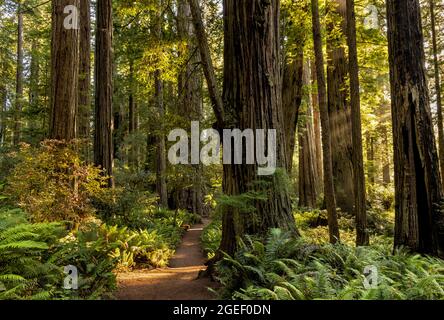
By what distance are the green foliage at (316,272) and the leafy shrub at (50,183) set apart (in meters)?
3.46

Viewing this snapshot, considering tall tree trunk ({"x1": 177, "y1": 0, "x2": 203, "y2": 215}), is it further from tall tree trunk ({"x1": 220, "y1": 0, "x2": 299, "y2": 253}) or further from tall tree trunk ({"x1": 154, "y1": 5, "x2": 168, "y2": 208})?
tall tree trunk ({"x1": 220, "y1": 0, "x2": 299, "y2": 253})

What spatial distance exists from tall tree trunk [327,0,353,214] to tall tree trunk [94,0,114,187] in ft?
25.5

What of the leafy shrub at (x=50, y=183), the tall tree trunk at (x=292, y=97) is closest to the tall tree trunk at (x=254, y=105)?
the leafy shrub at (x=50, y=183)

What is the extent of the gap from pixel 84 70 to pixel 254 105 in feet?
23.0

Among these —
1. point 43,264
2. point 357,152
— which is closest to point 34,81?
point 43,264

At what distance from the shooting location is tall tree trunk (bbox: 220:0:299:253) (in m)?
5.75

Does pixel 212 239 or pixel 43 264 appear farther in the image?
pixel 212 239

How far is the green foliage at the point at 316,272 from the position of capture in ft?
11.9

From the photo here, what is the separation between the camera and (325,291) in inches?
144

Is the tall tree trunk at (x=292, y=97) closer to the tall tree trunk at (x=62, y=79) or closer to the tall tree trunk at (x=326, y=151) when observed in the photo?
the tall tree trunk at (x=326, y=151)

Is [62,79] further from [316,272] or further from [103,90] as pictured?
[316,272]

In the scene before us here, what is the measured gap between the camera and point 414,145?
558 cm
